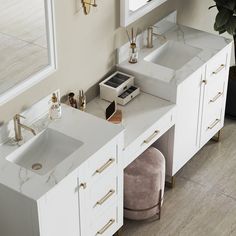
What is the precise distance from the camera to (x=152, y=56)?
14.1 feet

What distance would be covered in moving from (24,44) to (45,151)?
59 cm

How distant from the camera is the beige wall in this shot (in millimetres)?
3486

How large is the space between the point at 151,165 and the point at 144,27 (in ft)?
3.31

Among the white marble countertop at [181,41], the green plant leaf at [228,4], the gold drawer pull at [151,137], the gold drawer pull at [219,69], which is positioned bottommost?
the gold drawer pull at [151,137]

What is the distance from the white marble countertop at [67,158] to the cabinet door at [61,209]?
0.04 m

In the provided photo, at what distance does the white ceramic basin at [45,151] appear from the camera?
3316 millimetres

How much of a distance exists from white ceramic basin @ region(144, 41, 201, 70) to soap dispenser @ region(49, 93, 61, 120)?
A: 40.5 inches

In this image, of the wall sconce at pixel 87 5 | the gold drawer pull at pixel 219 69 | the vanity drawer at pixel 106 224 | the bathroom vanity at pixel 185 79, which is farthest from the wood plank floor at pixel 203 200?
the wall sconce at pixel 87 5

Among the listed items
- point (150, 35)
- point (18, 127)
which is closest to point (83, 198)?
point (18, 127)

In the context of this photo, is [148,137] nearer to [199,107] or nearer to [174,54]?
[199,107]

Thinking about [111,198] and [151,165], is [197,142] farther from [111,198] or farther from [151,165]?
[111,198]

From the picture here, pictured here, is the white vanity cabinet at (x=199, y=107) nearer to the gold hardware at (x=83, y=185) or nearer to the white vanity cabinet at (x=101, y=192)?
the white vanity cabinet at (x=101, y=192)

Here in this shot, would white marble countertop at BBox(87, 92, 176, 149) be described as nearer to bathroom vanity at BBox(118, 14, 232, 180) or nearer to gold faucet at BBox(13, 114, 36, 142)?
bathroom vanity at BBox(118, 14, 232, 180)

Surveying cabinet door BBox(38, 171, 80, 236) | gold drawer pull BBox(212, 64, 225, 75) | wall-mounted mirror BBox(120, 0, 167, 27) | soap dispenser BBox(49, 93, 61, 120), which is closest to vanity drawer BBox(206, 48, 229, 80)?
gold drawer pull BBox(212, 64, 225, 75)
